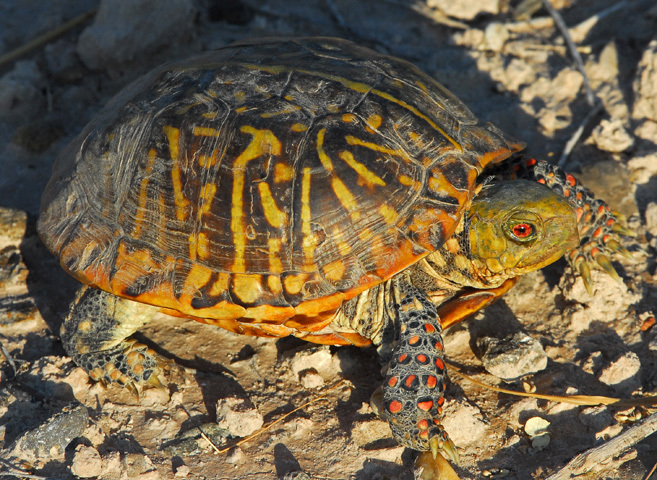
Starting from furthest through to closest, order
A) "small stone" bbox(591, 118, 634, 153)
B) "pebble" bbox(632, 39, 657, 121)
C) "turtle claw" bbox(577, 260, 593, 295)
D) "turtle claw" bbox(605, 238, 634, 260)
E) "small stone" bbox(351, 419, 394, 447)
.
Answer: "pebble" bbox(632, 39, 657, 121) < "small stone" bbox(591, 118, 634, 153) < "turtle claw" bbox(605, 238, 634, 260) < "turtle claw" bbox(577, 260, 593, 295) < "small stone" bbox(351, 419, 394, 447)

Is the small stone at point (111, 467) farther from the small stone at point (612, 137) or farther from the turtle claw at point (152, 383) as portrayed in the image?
the small stone at point (612, 137)

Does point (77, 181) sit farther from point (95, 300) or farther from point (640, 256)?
point (640, 256)

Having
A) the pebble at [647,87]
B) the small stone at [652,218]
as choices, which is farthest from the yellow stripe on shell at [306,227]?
the pebble at [647,87]

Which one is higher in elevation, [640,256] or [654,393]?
[640,256]

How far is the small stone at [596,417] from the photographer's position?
3.04 m

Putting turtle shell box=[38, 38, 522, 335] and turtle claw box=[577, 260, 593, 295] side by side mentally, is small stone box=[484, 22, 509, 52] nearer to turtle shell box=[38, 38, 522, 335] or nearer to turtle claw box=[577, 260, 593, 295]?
turtle shell box=[38, 38, 522, 335]

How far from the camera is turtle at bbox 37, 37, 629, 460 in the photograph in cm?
306

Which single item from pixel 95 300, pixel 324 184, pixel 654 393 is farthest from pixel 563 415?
pixel 95 300

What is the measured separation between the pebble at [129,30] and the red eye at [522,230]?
13.7 feet

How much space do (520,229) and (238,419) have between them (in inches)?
74.1

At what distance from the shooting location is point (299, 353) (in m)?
3.50

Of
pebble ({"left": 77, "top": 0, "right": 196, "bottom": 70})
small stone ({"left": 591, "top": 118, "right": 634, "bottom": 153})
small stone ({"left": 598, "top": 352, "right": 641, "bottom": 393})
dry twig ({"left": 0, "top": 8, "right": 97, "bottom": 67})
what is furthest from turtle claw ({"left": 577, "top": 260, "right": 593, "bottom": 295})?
dry twig ({"left": 0, "top": 8, "right": 97, "bottom": 67})

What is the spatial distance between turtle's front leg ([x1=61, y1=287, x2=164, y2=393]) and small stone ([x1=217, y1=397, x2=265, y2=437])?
52 cm

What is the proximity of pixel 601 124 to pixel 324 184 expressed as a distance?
2816 millimetres
